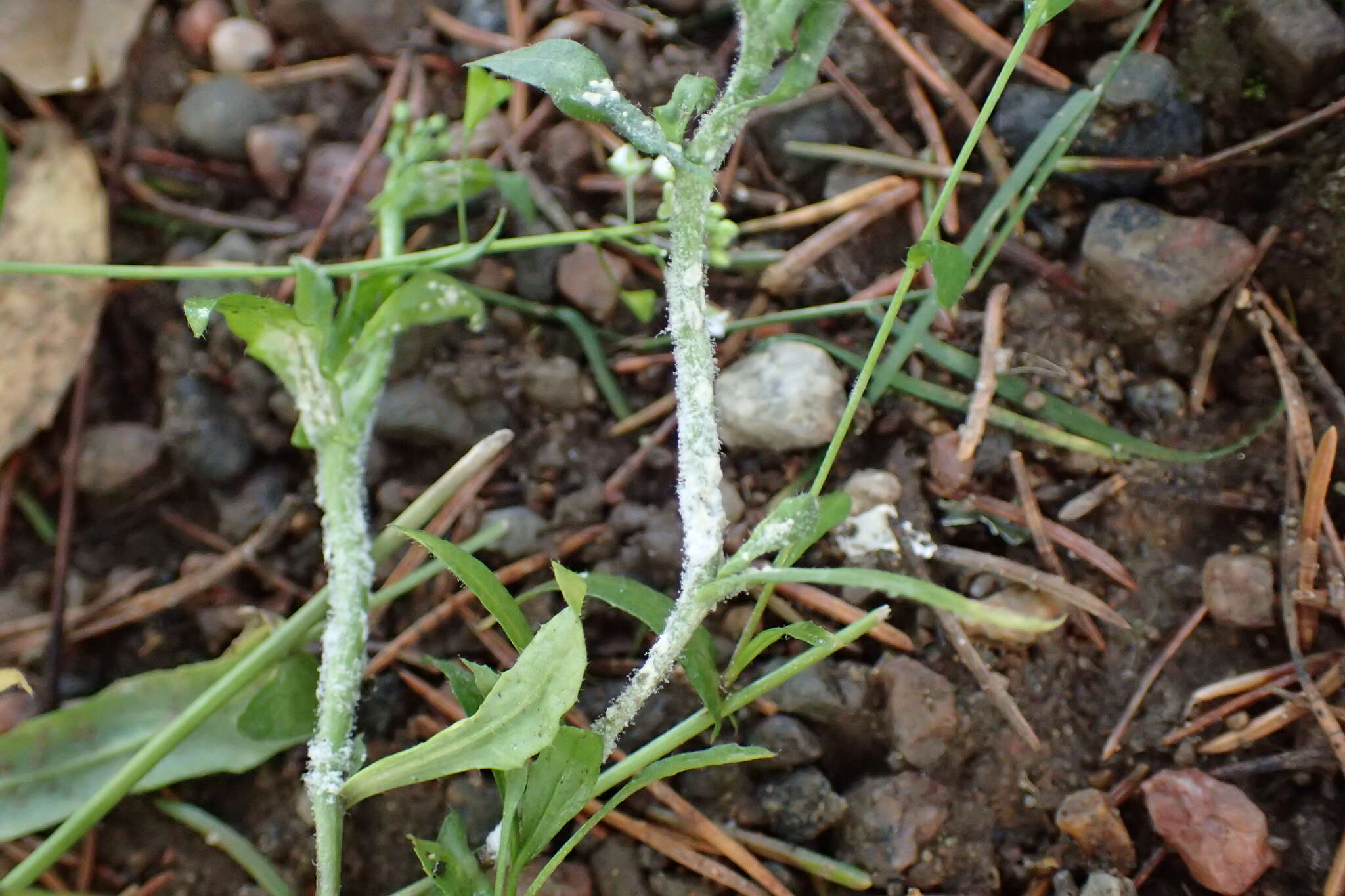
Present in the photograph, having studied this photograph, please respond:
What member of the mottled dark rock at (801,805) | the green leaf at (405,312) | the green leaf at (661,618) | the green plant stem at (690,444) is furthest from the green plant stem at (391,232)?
the mottled dark rock at (801,805)

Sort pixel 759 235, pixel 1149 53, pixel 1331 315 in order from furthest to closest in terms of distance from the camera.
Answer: pixel 759 235, pixel 1149 53, pixel 1331 315

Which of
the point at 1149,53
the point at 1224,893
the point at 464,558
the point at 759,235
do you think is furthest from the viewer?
the point at 759,235

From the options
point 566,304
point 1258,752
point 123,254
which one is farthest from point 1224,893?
point 123,254

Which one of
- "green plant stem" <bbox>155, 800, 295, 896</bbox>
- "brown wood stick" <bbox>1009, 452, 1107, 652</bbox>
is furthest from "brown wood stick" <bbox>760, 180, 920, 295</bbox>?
"green plant stem" <bbox>155, 800, 295, 896</bbox>

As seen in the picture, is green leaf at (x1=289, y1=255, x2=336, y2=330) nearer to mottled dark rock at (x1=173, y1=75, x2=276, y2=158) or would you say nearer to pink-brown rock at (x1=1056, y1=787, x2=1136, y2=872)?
mottled dark rock at (x1=173, y1=75, x2=276, y2=158)

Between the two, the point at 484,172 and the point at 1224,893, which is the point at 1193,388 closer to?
the point at 1224,893

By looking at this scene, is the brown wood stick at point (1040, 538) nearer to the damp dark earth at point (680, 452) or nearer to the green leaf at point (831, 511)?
the damp dark earth at point (680, 452)

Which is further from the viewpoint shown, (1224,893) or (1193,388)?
(1193,388)

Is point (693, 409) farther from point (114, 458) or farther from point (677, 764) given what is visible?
point (114, 458)
